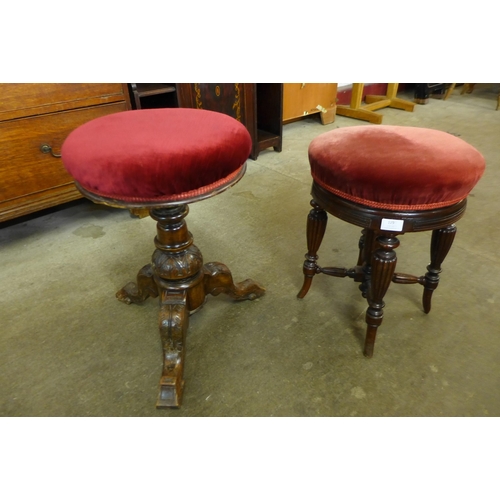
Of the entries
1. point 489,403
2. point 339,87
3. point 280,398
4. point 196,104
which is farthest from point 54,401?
point 339,87

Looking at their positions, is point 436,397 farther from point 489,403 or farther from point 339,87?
point 339,87

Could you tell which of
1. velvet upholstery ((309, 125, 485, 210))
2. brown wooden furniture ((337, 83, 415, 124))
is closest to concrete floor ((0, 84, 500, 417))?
velvet upholstery ((309, 125, 485, 210))

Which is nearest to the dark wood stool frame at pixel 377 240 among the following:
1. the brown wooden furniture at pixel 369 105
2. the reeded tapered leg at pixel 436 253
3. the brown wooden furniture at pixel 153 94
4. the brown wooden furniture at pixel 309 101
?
the reeded tapered leg at pixel 436 253

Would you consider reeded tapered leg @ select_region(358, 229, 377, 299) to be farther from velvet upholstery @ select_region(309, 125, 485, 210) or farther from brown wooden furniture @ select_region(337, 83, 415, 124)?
brown wooden furniture @ select_region(337, 83, 415, 124)

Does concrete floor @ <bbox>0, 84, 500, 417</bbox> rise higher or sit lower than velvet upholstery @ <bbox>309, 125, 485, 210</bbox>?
lower

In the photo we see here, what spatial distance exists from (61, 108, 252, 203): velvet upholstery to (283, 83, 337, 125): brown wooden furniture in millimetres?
2455

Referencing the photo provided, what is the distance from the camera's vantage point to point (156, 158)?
0.84 meters

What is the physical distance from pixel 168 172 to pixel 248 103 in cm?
195

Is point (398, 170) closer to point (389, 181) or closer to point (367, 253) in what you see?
point (389, 181)

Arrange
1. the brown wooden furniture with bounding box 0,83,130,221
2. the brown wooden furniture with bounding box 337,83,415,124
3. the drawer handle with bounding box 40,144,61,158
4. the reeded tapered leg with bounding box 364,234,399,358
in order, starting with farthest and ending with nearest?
1. the brown wooden furniture with bounding box 337,83,415,124
2. the drawer handle with bounding box 40,144,61,158
3. the brown wooden furniture with bounding box 0,83,130,221
4. the reeded tapered leg with bounding box 364,234,399,358

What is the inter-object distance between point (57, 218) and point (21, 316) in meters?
0.81

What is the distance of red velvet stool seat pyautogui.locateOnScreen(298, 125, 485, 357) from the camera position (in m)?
0.96

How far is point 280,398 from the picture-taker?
115cm

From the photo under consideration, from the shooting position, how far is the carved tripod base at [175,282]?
3.68ft
